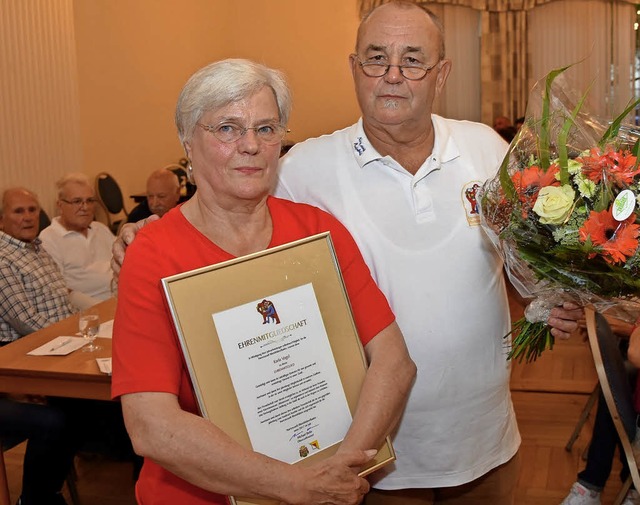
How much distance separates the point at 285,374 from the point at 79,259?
4.08 meters

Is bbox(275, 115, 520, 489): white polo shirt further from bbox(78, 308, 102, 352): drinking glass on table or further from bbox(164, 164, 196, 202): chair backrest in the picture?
bbox(164, 164, 196, 202): chair backrest

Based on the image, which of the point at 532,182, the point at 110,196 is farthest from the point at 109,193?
the point at 532,182

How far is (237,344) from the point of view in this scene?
1646 mm

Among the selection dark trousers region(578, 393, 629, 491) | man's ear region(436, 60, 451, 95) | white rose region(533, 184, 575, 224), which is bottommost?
dark trousers region(578, 393, 629, 491)

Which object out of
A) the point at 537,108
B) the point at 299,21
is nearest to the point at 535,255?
the point at 537,108

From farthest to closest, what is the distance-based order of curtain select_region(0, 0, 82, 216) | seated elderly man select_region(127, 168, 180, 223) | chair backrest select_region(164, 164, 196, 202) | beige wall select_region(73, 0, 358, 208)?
1. beige wall select_region(73, 0, 358, 208)
2. chair backrest select_region(164, 164, 196, 202)
3. curtain select_region(0, 0, 82, 216)
4. seated elderly man select_region(127, 168, 180, 223)

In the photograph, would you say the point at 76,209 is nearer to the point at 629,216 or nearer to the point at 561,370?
the point at 561,370

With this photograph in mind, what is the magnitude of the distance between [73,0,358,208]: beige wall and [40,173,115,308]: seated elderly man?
7.80 ft

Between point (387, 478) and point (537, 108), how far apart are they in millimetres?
1048

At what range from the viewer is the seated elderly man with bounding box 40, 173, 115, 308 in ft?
17.8

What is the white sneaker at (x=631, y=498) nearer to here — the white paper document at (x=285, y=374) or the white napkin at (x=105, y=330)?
the white paper document at (x=285, y=374)

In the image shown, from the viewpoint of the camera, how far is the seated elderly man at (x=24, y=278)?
4.15 metres

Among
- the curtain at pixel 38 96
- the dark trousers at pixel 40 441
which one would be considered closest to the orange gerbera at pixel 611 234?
the dark trousers at pixel 40 441

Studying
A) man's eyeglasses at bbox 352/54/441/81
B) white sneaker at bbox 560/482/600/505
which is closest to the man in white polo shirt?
man's eyeglasses at bbox 352/54/441/81
